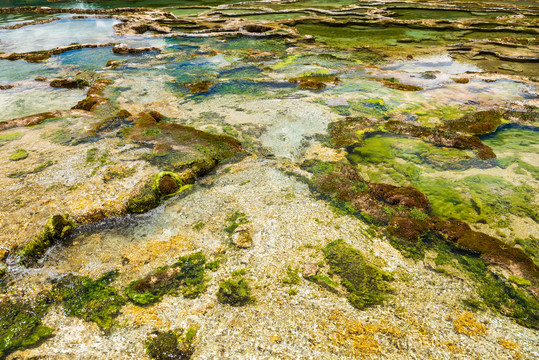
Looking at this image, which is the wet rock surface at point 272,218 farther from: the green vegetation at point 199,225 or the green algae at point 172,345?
the green vegetation at point 199,225

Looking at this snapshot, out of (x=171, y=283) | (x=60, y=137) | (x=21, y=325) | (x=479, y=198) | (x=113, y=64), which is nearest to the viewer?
(x=21, y=325)

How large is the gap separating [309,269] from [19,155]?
12.7 meters

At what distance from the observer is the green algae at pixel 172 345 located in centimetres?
550

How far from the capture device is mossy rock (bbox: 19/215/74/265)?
736 cm

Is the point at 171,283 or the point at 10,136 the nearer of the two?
the point at 171,283

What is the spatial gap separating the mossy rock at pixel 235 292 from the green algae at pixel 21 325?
3.69 metres

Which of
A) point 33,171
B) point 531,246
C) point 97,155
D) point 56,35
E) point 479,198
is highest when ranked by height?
point 56,35

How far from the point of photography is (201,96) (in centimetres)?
1870

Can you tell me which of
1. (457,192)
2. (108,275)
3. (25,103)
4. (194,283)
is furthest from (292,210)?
(25,103)

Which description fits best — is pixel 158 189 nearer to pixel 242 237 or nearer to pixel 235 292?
pixel 242 237

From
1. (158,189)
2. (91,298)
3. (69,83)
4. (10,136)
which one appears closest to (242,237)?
(158,189)

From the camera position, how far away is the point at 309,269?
738cm

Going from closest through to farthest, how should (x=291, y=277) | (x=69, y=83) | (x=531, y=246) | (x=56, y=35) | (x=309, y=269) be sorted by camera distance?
(x=291, y=277) → (x=309, y=269) → (x=531, y=246) → (x=69, y=83) → (x=56, y=35)

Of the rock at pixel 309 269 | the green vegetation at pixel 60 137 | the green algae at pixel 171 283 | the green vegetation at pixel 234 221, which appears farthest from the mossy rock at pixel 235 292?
the green vegetation at pixel 60 137
